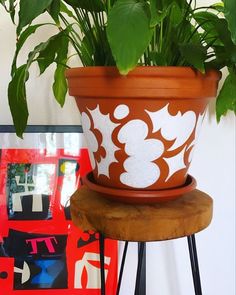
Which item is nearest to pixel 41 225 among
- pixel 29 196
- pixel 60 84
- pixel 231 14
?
pixel 29 196

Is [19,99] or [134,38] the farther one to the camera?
[19,99]

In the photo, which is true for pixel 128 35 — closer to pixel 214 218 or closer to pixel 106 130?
pixel 106 130

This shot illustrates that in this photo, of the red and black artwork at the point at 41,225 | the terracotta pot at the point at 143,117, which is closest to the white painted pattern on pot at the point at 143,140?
the terracotta pot at the point at 143,117

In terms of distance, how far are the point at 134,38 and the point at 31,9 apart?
165 mm

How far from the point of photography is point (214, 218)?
1.04m

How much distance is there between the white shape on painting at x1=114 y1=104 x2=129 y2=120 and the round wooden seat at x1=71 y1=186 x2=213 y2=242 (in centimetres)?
17

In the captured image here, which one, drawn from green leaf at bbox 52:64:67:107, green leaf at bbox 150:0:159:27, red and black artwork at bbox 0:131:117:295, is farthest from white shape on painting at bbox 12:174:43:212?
green leaf at bbox 150:0:159:27

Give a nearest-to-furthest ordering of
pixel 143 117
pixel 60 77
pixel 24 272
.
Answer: pixel 143 117
pixel 60 77
pixel 24 272

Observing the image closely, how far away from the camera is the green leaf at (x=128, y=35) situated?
1.48ft

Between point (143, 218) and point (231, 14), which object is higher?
point (231, 14)

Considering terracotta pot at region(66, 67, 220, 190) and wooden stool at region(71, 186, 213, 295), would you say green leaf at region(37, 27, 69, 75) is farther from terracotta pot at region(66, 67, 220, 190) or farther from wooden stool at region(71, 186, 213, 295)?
wooden stool at region(71, 186, 213, 295)

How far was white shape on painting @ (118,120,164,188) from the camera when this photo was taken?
1.86 feet

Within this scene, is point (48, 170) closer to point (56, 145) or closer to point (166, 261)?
point (56, 145)

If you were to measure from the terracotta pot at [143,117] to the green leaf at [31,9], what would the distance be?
125mm
